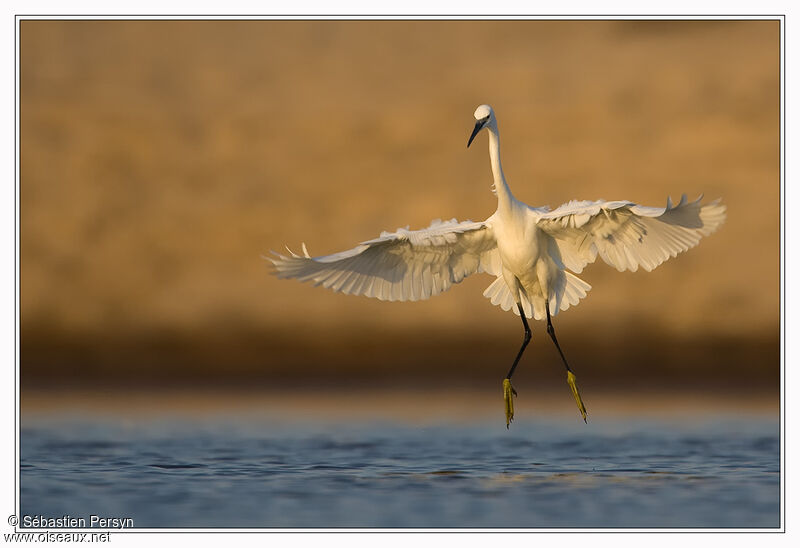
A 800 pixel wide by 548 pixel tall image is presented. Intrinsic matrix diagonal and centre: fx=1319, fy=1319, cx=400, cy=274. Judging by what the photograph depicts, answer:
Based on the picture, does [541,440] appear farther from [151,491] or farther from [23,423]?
[23,423]

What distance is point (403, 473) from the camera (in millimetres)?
10703

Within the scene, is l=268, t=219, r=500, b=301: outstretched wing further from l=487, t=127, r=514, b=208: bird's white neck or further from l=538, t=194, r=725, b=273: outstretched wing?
l=538, t=194, r=725, b=273: outstretched wing

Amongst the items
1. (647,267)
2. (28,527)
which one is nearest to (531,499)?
(647,267)

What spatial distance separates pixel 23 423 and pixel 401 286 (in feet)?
15.1

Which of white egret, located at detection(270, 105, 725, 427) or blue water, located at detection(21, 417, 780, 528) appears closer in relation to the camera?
blue water, located at detection(21, 417, 780, 528)

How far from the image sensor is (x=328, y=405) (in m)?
15.4

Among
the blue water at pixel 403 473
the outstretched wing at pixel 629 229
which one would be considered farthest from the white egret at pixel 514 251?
the blue water at pixel 403 473

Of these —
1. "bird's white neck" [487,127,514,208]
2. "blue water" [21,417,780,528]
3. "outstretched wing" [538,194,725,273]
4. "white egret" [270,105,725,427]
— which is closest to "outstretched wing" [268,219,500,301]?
"white egret" [270,105,725,427]

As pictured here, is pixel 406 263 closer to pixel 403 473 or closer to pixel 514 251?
pixel 514 251

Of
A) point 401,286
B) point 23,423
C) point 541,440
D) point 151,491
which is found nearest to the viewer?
point 151,491

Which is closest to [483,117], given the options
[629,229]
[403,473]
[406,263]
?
[406,263]

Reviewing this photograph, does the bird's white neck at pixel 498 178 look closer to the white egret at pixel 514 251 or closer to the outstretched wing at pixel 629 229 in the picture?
the white egret at pixel 514 251

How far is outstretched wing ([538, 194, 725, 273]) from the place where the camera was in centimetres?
986

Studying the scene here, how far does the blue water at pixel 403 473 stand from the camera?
9.32 m
